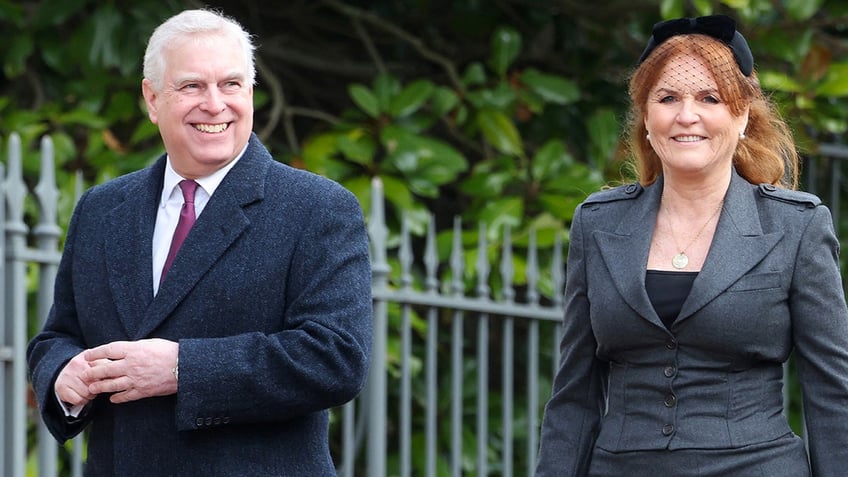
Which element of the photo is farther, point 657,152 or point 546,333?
point 546,333

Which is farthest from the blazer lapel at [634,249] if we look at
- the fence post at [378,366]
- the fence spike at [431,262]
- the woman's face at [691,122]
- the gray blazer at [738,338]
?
the fence spike at [431,262]

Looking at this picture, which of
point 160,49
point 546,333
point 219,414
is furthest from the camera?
point 546,333

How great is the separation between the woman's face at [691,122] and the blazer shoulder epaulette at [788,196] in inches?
3.8

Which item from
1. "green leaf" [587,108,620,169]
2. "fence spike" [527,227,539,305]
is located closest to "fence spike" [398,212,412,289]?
"fence spike" [527,227,539,305]

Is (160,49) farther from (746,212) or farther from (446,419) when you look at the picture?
(446,419)

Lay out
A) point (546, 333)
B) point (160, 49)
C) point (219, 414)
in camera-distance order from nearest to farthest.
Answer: point (219, 414) < point (160, 49) < point (546, 333)

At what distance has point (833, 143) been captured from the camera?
6223 mm

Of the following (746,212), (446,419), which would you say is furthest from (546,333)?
(746,212)

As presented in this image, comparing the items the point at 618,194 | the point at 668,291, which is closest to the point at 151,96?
the point at 618,194

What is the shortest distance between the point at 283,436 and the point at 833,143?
375 cm

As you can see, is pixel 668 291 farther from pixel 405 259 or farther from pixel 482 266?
pixel 482 266

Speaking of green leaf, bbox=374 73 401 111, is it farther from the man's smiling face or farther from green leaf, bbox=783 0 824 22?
the man's smiling face

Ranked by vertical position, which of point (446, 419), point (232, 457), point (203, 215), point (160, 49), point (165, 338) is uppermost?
point (160, 49)

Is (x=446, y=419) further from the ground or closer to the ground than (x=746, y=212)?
closer to the ground
